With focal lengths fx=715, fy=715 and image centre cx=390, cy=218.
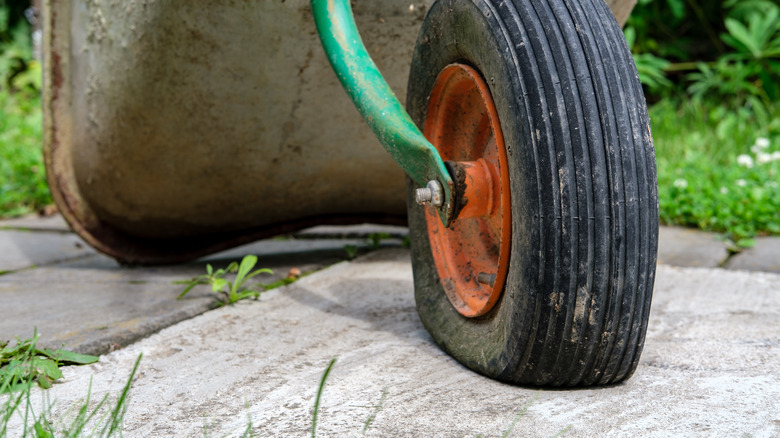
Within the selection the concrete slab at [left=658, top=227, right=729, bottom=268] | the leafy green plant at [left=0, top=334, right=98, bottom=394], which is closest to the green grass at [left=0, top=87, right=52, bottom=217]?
the leafy green plant at [left=0, top=334, right=98, bottom=394]

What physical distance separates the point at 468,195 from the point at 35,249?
6.57ft

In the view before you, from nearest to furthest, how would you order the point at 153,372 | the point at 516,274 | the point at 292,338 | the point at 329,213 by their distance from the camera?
the point at 516,274
the point at 153,372
the point at 292,338
the point at 329,213

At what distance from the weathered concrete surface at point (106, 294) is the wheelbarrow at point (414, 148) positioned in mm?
127

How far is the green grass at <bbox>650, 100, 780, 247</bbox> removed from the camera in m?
2.51

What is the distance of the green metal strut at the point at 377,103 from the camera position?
1121mm

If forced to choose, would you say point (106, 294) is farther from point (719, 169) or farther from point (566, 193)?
point (719, 169)

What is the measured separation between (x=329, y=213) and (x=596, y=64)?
1.22m

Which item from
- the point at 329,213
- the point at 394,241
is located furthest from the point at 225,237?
the point at 394,241

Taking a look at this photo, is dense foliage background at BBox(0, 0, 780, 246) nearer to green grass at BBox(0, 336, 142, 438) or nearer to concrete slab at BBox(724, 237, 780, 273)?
concrete slab at BBox(724, 237, 780, 273)

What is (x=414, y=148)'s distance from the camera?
1139 mm

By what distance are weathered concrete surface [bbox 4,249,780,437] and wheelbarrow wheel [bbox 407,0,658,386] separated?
0.08 metres

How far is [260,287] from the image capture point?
1755 millimetres

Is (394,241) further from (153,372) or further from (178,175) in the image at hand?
(153,372)

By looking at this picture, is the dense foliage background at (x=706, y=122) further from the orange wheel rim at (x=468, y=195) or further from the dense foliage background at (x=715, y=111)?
the orange wheel rim at (x=468, y=195)
